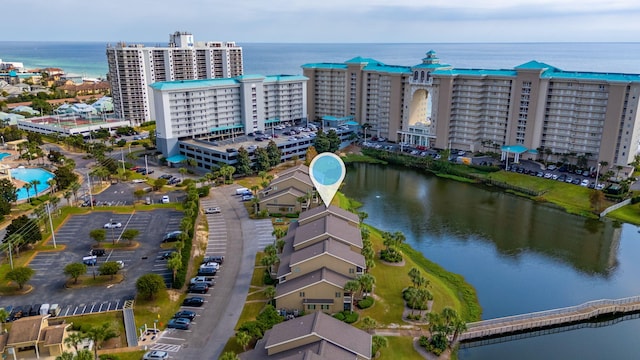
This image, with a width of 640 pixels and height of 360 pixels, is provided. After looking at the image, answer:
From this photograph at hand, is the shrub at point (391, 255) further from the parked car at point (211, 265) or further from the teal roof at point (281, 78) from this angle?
the teal roof at point (281, 78)

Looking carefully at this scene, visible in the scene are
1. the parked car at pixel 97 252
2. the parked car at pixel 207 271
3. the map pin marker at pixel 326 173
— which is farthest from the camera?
the map pin marker at pixel 326 173

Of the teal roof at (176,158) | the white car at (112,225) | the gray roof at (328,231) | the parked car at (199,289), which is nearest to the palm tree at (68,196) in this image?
the white car at (112,225)

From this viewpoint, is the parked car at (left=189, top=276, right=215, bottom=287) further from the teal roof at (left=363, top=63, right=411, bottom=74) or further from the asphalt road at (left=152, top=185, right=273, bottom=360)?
the teal roof at (left=363, top=63, right=411, bottom=74)

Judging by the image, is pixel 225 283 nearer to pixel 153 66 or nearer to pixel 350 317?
pixel 350 317

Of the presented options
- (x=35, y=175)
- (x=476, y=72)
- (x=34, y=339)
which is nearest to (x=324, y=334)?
(x=34, y=339)

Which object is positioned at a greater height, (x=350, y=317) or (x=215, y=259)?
(x=215, y=259)

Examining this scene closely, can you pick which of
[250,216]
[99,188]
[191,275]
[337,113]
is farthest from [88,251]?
[337,113]
